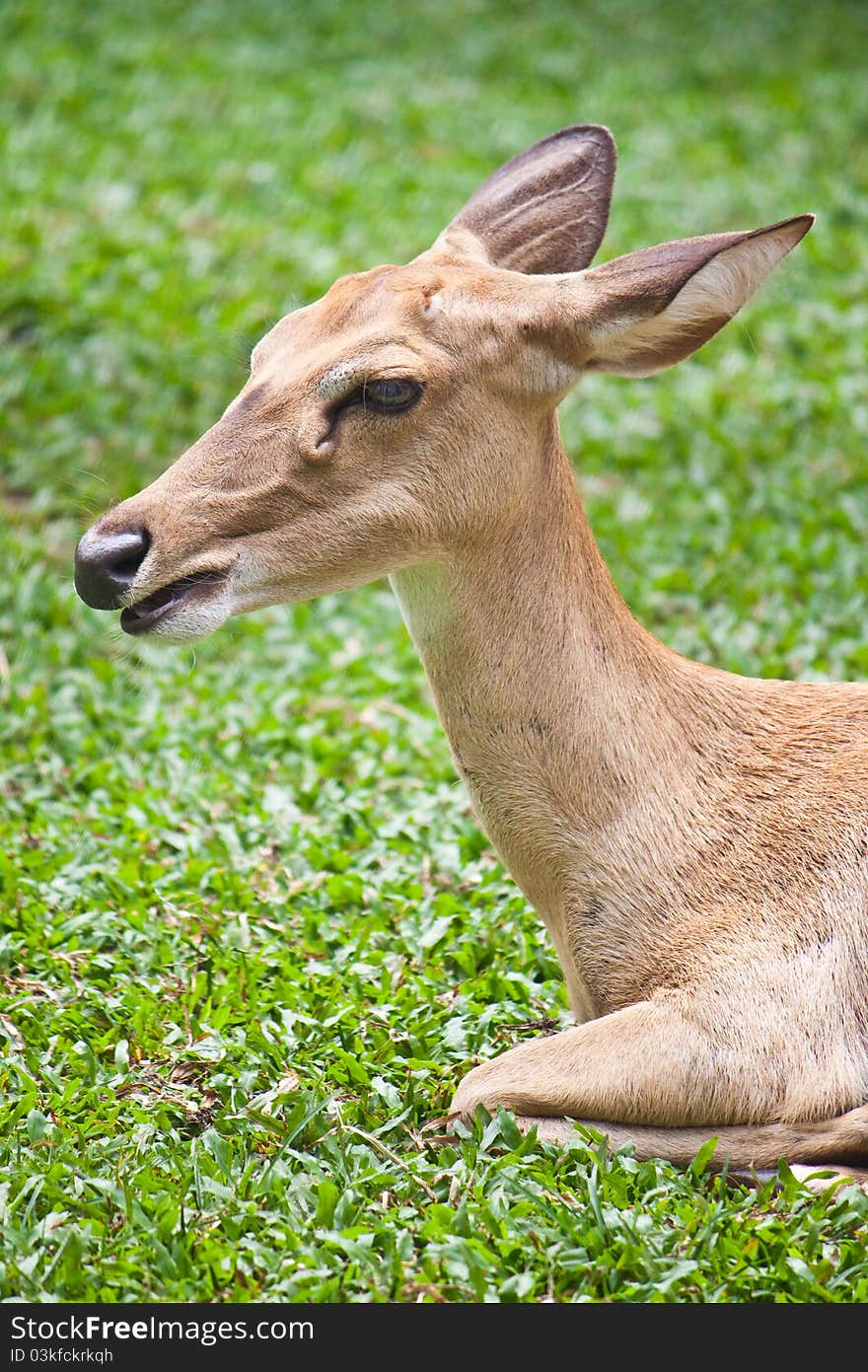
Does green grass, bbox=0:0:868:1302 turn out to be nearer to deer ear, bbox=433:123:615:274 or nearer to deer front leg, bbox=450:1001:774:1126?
deer front leg, bbox=450:1001:774:1126

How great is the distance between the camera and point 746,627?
7.05 metres

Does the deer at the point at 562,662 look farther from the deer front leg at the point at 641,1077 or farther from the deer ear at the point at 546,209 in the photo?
the deer ear at the point at 546,209

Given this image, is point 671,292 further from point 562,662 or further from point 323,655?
point 323,655

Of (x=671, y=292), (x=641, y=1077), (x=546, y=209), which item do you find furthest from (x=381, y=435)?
(x=641, y=1077)

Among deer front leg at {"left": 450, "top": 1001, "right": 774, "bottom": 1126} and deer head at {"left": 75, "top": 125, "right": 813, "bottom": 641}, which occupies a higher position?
deer head at {"left": 75, "top": 125, "right": 813, "bottom": 641}

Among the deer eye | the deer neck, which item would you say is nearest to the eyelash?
the deer eye

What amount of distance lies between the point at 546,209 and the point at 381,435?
1149mm

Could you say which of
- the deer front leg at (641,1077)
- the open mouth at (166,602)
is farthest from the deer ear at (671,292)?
the deer front leg at (641,1077)

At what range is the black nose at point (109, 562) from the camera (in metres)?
3.62

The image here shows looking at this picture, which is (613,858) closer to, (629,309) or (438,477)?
(438,477)

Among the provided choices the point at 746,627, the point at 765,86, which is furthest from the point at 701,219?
the point at 746,627

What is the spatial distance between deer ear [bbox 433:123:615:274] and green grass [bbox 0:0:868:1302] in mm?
768

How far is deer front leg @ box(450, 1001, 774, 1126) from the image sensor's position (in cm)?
372
